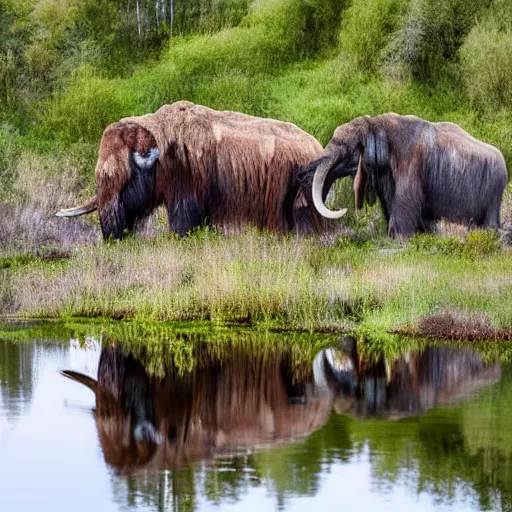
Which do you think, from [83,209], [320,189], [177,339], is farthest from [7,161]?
[177,339]

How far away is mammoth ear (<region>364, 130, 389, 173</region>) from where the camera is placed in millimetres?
21703

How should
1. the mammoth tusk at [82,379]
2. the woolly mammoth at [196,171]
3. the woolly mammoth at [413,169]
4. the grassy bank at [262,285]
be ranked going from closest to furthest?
the mammoth tusk at [82,379]
the grassy bank at [262,285]
the woolly mammoth at [196,171]
the woolly mammoth at [413,169]

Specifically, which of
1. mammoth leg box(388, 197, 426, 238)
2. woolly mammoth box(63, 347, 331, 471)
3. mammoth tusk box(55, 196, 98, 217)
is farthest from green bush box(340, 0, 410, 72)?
woolly mammoth box(63, 347, 331, 471)

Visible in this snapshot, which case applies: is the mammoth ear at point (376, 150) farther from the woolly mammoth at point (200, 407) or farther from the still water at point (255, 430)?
the woolly mammoth at point (200, 407)

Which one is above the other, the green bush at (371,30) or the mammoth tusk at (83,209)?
the green bush at (371,30)

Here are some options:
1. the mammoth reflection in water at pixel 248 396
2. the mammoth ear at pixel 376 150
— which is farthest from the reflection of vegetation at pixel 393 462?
the mammoth ear at pixel 376 150

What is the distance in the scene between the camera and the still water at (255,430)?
8.16m

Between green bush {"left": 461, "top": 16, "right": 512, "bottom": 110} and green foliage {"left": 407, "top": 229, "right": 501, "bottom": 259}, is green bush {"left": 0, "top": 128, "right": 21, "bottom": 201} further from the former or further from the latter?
green bush {"left": 461, "top": 16, "right": 512, "bottom": 110}

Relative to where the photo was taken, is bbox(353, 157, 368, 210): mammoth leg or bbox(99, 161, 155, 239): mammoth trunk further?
bbox(353, 157, 368, 210): mammoth leg

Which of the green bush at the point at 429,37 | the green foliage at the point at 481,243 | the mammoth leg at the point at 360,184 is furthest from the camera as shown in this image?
the green bush at the point at 429,37

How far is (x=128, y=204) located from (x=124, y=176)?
38 centimetres

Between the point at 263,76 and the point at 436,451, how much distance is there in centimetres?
2907

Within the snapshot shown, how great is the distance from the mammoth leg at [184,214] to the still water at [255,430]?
6.55m

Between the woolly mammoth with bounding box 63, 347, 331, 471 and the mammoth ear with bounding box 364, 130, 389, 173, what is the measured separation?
854 centimetres
